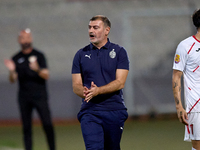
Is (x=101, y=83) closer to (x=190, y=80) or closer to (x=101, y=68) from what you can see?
(x=101, y=68)

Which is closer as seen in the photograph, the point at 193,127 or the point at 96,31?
the point at 193,127

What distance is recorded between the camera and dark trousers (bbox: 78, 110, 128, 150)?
4086 mm

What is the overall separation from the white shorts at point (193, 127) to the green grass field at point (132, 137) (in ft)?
10.7

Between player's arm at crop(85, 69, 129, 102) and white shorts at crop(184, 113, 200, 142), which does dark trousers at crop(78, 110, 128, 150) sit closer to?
player's arm at crop(85, 69, 129, 102)

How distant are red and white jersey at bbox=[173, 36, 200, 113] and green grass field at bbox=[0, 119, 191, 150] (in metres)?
3.34

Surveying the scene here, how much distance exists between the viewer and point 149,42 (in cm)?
1349

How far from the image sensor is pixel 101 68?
416 cm

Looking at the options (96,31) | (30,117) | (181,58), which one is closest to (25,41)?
(30,117)

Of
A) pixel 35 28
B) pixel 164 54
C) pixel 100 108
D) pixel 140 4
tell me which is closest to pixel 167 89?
pixel 164 54

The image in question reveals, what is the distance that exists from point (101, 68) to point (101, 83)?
0.16 metres

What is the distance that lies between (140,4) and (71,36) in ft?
8.54

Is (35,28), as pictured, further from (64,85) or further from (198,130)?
(198,130)

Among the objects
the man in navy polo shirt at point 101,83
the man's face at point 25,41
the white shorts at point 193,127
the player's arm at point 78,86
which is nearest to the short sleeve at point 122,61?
the man in navy polo shirt at point 101,83

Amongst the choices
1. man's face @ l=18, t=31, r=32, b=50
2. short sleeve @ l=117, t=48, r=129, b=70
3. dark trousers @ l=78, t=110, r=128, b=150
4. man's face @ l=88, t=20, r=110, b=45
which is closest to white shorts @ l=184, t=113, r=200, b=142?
dark trousers @ l=78, t=110, r=128, b=150
